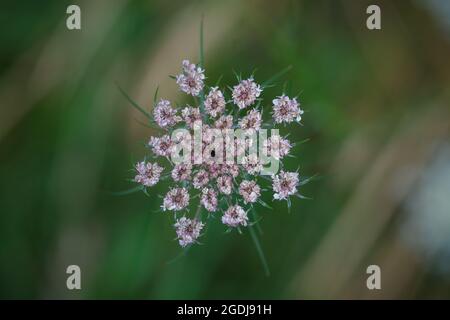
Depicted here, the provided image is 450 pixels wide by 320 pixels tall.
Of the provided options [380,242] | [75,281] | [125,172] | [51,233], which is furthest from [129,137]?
[380,242]

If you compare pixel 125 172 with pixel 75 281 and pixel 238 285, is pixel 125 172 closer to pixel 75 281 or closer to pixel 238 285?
pixel 75 281

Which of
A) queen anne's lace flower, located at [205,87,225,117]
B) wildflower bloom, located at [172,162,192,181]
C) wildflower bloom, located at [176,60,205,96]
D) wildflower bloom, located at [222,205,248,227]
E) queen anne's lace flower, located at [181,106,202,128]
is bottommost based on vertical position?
wildflower bloom, located at [222,205,248,227]

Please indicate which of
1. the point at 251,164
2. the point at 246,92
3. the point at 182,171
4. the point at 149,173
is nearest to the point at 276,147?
the point at 251,164

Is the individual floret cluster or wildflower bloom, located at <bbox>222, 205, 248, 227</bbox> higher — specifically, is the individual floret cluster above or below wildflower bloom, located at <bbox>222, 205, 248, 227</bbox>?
above

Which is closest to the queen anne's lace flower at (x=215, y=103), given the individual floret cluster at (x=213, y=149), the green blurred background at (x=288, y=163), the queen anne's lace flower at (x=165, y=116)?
the individual floret cluster at (x=213, y=149)

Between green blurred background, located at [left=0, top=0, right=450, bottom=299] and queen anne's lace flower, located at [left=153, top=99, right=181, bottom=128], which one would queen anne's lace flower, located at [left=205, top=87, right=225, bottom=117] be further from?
green blurred background, located at [left=0, top=0, right=450, bottom=299]

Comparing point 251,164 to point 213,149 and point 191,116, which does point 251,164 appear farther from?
point 191,116

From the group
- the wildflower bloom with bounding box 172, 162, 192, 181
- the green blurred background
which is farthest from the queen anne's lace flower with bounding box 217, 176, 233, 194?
the green blurred background

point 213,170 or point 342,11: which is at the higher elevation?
point 342,11
